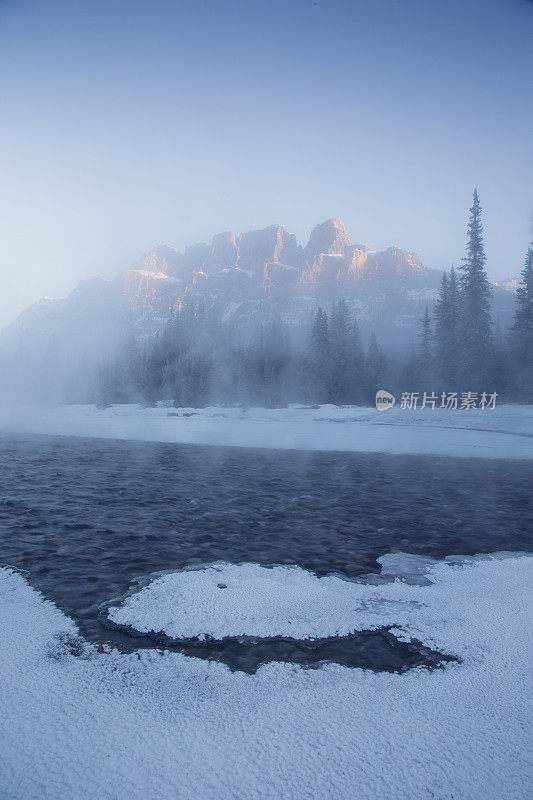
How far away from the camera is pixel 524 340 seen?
39.2 m

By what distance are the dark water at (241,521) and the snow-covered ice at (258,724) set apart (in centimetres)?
24

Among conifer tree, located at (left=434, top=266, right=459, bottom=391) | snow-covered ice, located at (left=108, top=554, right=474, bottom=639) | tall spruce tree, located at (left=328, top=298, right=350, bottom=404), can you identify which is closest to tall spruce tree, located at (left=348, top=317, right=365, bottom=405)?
tall spruce tree, located at (left=328, top=298, right=350, bottom=404)

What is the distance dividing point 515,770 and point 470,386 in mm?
36408

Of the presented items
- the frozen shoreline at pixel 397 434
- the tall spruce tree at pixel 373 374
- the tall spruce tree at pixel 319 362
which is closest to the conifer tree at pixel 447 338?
the frozen shoreline at pixel 397 434

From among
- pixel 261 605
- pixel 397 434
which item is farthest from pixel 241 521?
pixel 397 434

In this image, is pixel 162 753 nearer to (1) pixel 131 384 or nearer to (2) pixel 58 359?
(1) pixel 131 384

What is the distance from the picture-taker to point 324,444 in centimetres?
1705

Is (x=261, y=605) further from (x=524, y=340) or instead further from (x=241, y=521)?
(x=524, y=340)

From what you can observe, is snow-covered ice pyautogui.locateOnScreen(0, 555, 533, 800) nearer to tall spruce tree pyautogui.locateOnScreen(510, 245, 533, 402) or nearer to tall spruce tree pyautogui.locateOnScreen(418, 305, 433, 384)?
tall spruce tree pyautogui.locateOnScreen(510, 245, 533, 402)

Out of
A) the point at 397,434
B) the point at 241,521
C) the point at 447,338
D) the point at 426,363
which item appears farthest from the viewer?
the point at 426,363

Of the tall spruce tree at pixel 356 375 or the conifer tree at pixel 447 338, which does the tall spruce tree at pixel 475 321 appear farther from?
the tall spruce tree at pixel 356 375

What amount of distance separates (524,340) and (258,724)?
45.5 m

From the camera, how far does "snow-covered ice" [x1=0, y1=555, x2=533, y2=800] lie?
1628mm

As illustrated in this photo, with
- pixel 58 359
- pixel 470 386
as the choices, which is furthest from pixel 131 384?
pixel 470 386
